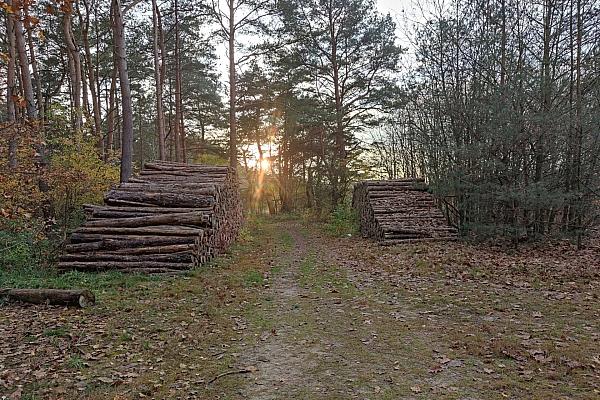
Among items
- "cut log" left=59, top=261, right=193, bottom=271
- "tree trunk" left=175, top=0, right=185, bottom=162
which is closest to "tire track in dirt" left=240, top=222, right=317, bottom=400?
"cut log" left=59, top=261, right=193, bottom=271

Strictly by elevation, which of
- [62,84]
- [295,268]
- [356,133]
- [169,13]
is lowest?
[295,268]

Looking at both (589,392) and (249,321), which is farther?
(249,321)

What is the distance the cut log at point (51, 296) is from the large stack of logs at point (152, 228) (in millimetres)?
2290

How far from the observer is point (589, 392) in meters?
3.95

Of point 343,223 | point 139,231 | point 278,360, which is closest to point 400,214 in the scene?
point 343,223

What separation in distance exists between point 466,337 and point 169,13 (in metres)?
18.9

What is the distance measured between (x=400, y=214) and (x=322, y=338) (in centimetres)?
1062

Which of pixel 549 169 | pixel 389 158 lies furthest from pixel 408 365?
pixel 389 158

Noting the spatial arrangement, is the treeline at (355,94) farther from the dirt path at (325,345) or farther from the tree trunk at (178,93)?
the dirt path at (325,345)

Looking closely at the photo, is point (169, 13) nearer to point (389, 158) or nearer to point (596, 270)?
point (389, 158)

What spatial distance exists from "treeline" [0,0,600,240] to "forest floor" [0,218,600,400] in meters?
2.89

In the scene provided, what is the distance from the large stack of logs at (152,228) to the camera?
975cm

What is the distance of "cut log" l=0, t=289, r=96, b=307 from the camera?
22.7 ft

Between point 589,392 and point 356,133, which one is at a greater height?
point 356,133
